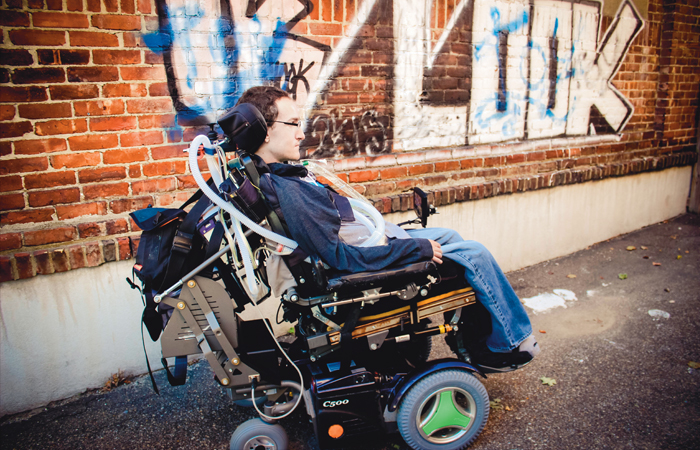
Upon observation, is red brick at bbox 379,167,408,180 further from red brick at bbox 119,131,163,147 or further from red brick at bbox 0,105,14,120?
red brick at bbox 0,105,14,120

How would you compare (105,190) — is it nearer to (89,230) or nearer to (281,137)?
(89,230)

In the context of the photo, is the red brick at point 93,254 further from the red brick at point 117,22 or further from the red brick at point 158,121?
the red brick at point 117,22

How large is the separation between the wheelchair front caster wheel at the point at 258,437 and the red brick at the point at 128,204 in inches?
67.6

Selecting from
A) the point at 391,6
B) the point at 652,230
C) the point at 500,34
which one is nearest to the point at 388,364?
the point at 391,6

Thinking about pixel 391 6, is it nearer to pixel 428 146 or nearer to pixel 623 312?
pixel 428 146

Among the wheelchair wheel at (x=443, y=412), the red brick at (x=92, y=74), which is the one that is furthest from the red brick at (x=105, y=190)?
the wheelchair wheel at (x=443, y=412)

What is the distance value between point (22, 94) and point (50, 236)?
901mm

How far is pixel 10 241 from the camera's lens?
2842mm

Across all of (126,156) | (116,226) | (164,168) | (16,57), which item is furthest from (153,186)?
(16,57)

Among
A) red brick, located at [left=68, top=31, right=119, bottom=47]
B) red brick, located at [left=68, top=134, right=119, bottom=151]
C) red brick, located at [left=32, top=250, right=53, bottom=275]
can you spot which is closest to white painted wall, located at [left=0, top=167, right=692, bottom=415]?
red brick, located at [left=32, top=250, right=53, bottom=275]

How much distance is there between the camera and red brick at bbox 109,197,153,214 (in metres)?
3.13

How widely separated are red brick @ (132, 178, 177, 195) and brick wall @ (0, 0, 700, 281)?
10 millimetres

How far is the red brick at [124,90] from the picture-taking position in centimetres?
300

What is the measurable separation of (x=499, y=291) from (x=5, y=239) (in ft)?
9.84
